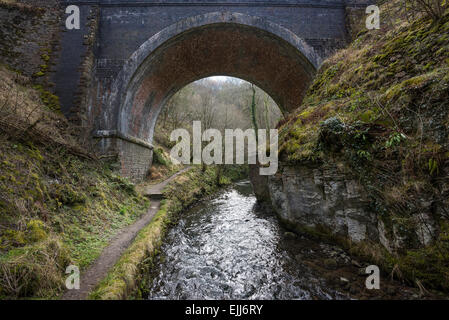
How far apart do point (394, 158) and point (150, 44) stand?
31.8ft

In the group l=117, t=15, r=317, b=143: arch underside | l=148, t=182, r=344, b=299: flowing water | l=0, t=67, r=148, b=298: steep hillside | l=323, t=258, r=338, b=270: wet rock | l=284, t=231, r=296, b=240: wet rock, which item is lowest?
l=148, t=182, r=344, b=299: flowing water

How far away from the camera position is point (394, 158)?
2.86 m

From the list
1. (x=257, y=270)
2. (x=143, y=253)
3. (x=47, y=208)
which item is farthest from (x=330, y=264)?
(x=47, y=208)

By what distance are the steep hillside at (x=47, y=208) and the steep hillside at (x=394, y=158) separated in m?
4.46

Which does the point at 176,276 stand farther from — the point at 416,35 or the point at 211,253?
the point at 416,35

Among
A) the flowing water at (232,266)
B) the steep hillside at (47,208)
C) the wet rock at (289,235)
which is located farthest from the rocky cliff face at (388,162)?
the steep hillside at (47,208)

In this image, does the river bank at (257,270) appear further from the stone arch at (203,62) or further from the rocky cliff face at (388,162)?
the stone arch at (203,62)

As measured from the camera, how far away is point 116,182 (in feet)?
22.1

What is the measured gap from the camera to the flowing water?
3.03 metres

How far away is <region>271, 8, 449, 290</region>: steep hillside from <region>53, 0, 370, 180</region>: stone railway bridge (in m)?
5.25

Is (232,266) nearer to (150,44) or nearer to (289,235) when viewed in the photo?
(289,235)

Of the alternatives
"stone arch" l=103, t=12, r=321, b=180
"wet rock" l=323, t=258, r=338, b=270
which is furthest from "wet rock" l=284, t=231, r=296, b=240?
"stone arch" l=103, t=12, r=321, b=180

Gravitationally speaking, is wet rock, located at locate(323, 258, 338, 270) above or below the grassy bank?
below

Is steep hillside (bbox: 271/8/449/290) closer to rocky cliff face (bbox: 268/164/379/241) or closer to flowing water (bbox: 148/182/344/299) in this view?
rocky cliff face (bbox: 268/164/379/241)
